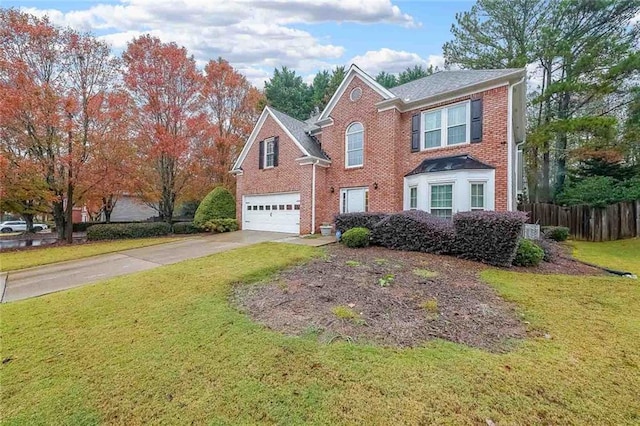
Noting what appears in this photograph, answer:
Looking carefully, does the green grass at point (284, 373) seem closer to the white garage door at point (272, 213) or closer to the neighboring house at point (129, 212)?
the white garage door at point (272, 213)

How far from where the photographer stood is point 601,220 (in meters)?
13.3

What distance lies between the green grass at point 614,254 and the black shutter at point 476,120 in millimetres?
5235

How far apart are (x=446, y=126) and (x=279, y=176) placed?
8602mm

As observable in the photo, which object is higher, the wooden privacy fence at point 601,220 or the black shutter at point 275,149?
the black shutter at point 275,149

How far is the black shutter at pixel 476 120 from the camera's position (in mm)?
10729

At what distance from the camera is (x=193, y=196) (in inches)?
853

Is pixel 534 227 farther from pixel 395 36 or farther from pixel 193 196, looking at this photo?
pixel 193 196

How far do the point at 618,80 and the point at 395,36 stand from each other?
44.2 feet

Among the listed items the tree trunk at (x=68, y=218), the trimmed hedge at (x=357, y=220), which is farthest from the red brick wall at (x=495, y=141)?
the tree trunk at (x=68, y=218)

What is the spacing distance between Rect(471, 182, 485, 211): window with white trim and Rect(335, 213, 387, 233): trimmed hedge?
11.3 feet

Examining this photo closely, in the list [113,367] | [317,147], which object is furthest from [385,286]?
[317,147]

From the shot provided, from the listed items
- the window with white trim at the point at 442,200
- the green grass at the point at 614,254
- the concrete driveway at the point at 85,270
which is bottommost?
the concrete driveway at the point at 85,270

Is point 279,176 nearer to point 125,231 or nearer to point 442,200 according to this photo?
point 442,200

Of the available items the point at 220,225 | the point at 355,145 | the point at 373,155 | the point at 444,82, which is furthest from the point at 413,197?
the point at 220,225
